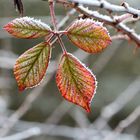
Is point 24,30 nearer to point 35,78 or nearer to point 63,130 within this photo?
point 35,78

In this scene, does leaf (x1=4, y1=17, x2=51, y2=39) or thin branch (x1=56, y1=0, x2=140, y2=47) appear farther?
thin branch (x1=56, y1=0, x2=140, y2=47)

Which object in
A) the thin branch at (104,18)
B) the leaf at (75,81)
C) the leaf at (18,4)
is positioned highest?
the leaf at (18,4)

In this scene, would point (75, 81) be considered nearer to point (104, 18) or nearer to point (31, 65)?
point (31, 65)

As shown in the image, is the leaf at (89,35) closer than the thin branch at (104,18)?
Yes

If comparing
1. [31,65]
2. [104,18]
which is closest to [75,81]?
[31,65]

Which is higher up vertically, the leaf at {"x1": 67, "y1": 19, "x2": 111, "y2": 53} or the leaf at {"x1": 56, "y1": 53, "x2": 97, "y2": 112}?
the leaf at {"x1": 67, "y1": 19, "x2": 111, "y2": 53}

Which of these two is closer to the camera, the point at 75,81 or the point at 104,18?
the point at 75,81

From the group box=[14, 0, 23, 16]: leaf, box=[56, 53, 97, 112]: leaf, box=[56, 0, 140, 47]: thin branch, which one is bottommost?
box=[56, 53, 97, 112]: leaf
